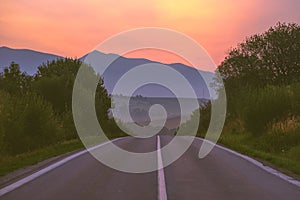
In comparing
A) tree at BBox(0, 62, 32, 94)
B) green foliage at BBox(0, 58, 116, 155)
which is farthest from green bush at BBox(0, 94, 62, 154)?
tree at BBox(0, 62, 32, 94)

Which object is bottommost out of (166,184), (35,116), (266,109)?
(166,184)

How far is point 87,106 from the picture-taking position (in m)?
41.5

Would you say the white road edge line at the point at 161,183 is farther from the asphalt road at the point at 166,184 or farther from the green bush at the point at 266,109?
the green bush at the point at 266,109

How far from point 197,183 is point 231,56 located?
44.8 metres

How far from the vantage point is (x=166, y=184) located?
Result: 10602 millimetres

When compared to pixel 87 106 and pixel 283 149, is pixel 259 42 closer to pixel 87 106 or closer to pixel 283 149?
pixel 87 106

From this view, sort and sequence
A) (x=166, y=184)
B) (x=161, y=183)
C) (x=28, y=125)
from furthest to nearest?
(x=28, y=125), (x=161, y=183), (x=166, y=184)

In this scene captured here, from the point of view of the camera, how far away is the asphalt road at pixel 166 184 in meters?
9.06

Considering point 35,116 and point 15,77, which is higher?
point 15,77

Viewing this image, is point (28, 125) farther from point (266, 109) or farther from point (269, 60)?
point (269, 60)

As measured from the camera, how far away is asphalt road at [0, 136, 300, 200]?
9062 millimetres

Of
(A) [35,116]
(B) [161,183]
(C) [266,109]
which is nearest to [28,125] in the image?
(A) [35,116]

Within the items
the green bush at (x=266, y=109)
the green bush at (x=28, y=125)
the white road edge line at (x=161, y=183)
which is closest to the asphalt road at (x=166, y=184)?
the white road edge line at (x=161, y=183)

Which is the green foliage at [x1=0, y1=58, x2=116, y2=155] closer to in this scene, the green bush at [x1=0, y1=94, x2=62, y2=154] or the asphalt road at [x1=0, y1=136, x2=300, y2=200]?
the green bush at [x1=0, y1=94, x2=62, y2=154]
